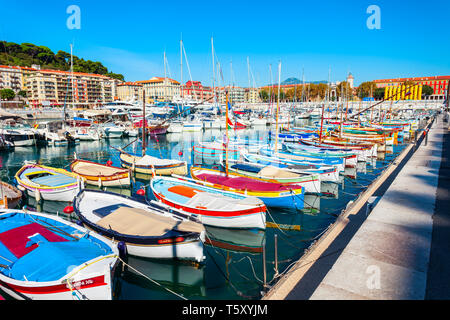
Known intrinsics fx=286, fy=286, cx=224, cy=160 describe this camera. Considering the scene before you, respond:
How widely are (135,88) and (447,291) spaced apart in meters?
170

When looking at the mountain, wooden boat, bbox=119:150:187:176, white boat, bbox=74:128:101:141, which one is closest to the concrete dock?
wooden boat, bbox=119:150:187:176

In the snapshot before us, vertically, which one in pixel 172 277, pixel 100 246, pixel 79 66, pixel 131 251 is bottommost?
pixel 172 277

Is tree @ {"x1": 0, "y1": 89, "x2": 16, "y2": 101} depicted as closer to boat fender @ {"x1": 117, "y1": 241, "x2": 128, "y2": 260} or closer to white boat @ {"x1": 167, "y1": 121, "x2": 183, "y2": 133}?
white boat @ {"x1": 167, "y1": 121, "x2": 183, "y2": 133}

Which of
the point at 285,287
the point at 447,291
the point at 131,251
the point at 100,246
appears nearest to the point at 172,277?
the point at 131,251

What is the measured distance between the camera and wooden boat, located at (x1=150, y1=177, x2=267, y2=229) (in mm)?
13188

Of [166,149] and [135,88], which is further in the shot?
[135,88]

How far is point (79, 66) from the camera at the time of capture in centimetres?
15650

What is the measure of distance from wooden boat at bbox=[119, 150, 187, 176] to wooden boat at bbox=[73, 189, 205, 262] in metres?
10.9

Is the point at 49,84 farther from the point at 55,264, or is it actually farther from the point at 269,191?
the point at 55,264

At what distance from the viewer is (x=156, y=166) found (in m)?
23.8

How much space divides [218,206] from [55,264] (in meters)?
7.33
